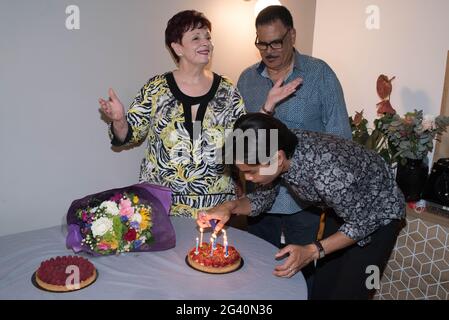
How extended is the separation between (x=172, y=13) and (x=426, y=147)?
1.76 metres

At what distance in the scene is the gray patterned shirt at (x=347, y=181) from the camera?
5.92 feet

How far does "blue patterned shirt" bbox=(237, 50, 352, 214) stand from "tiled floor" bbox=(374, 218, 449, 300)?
853 millimetres

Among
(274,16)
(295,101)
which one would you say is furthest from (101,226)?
(274,16)

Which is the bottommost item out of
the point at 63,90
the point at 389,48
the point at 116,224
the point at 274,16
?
the point at 116,224

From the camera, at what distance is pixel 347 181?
1.79 meters

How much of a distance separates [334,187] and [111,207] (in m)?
0.89

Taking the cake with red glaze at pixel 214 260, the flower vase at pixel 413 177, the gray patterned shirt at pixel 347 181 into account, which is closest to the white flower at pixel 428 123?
the flower vase at pixel 413 177

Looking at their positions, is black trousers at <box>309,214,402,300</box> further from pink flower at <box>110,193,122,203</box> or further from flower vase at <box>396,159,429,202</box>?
pink flower at <box>110,193,122,203</box>

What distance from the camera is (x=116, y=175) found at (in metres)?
2.74

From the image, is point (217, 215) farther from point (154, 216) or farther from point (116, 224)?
point (116, 224)

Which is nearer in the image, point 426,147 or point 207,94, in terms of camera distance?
point 207,94

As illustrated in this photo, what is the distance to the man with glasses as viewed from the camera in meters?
2.44
